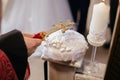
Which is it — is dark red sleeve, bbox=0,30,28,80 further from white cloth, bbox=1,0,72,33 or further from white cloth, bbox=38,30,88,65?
white cloth, bbox=1,0,72,33

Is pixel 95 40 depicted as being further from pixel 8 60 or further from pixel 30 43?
pixel 8 60

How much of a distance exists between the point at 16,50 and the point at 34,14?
0.74m

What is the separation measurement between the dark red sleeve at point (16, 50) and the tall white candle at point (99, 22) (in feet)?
1.00

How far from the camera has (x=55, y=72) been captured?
1050 mm

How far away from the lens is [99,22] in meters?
0.88

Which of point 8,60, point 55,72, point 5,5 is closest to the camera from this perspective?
point 8,60

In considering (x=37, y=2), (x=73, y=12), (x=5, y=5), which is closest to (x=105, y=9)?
(x=73, y=12)

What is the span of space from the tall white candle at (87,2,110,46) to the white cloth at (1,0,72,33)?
0.51 meters

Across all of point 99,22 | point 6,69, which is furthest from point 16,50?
point 99,22

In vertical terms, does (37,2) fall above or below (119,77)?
above

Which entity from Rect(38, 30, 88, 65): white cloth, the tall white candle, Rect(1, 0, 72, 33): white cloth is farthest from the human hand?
Rect(1, 0, 72, 33): white cloth

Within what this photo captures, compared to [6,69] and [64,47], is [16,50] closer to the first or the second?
[6,69]

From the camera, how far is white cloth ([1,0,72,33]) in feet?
4.65

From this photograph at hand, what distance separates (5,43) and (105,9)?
0.42 meters
